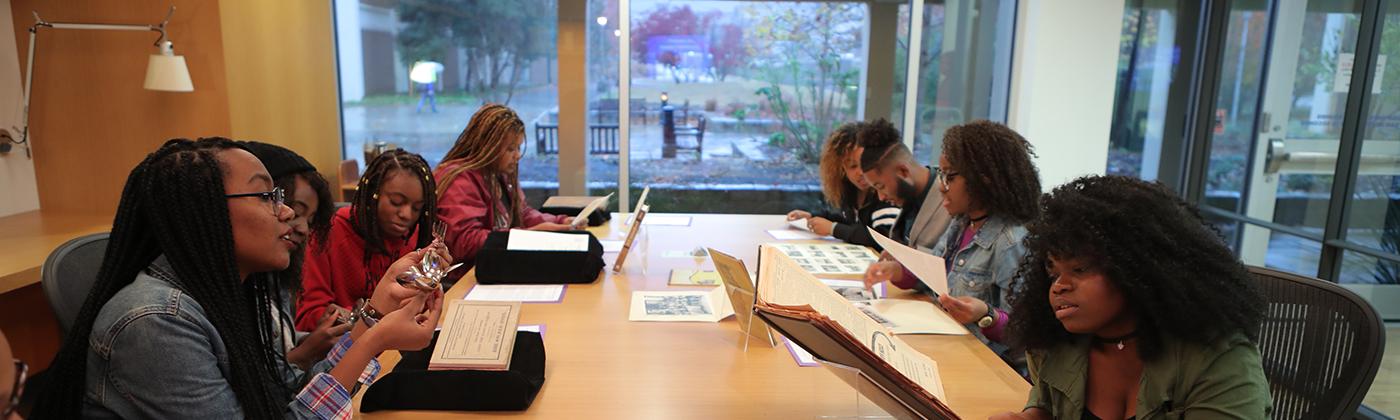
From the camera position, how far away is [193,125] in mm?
3561

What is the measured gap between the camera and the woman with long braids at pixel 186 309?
1019mm

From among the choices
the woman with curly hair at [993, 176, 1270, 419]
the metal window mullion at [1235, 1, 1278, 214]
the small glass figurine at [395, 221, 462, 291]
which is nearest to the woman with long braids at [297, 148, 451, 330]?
the small glass figurine at [395, 221, 462, 291]

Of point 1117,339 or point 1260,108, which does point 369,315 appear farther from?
point 1260,108

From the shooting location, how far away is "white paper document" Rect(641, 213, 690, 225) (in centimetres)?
346

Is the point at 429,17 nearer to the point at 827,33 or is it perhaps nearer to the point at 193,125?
the point at 193,125

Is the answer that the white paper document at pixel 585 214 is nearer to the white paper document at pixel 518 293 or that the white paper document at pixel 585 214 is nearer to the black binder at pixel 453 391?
the white paper document at pixel 518 293

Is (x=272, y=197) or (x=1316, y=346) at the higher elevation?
(x=272, y=197)

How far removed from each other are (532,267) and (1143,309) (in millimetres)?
1648

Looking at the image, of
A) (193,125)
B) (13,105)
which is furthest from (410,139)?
(13,105)

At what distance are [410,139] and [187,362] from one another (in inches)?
174

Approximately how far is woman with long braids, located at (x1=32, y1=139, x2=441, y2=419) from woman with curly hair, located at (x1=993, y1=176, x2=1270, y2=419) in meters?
1.20

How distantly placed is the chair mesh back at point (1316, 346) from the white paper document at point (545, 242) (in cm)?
174

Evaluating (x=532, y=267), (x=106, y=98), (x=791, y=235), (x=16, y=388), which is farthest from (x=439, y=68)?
(x=16, y=388)

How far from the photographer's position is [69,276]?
170cm
